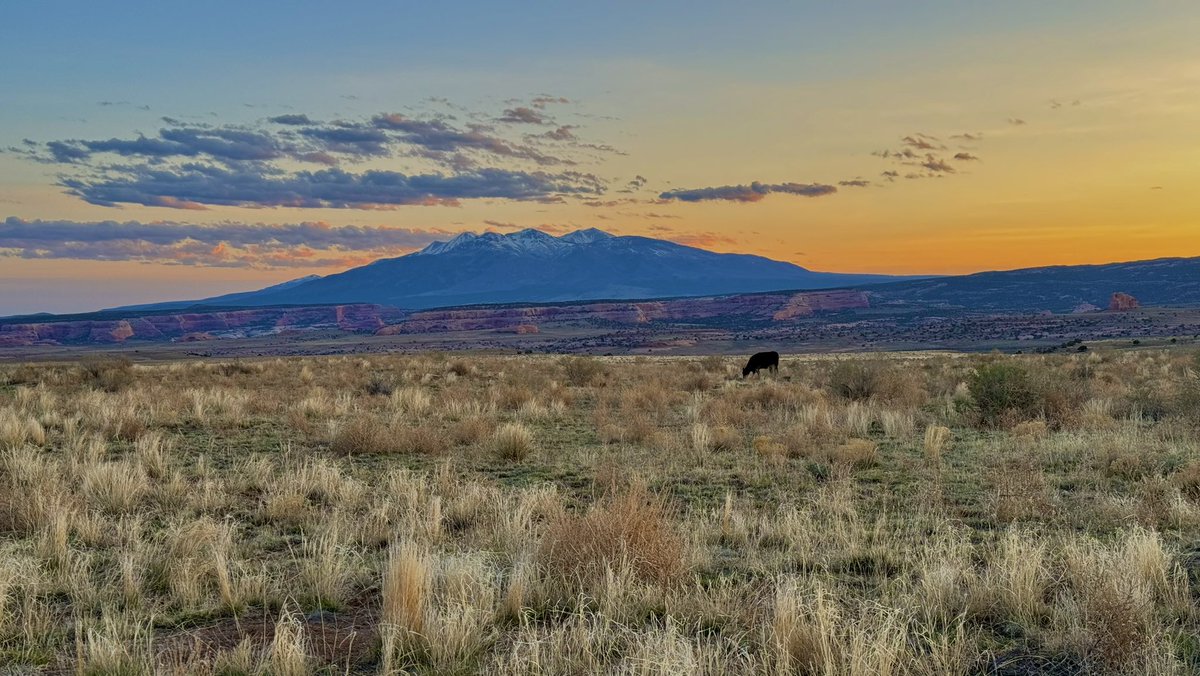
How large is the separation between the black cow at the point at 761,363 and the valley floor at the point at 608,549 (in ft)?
53.0

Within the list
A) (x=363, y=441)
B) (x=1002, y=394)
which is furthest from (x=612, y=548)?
(x=1002, y=394)

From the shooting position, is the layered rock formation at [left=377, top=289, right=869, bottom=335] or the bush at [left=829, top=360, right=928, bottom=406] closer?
the bush at [left=829, top=360, right=928, bottom=406]

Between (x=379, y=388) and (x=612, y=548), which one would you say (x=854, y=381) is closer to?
(x=379, y=388)

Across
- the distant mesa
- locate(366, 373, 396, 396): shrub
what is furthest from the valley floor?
the distant mesa

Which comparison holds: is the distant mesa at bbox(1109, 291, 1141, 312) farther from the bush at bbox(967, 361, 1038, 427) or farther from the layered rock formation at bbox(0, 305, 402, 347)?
the layered rock formation at bbox(0, 305, 402, 347)

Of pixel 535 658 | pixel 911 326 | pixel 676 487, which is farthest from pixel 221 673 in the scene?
pixel 911 326

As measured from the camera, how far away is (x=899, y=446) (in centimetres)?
1318

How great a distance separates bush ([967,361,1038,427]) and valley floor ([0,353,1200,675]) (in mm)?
687

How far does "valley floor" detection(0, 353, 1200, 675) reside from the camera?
4.46 metres

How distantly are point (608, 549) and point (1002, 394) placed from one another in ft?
43.5

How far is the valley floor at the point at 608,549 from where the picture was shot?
4457 millimetres

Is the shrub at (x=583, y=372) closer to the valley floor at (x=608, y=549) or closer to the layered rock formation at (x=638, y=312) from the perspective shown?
the valley floor at (x=608, y=549)

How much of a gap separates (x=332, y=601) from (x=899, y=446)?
10304 mm

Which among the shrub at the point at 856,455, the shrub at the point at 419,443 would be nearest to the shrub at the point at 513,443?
the shrub at the point at 419,443
